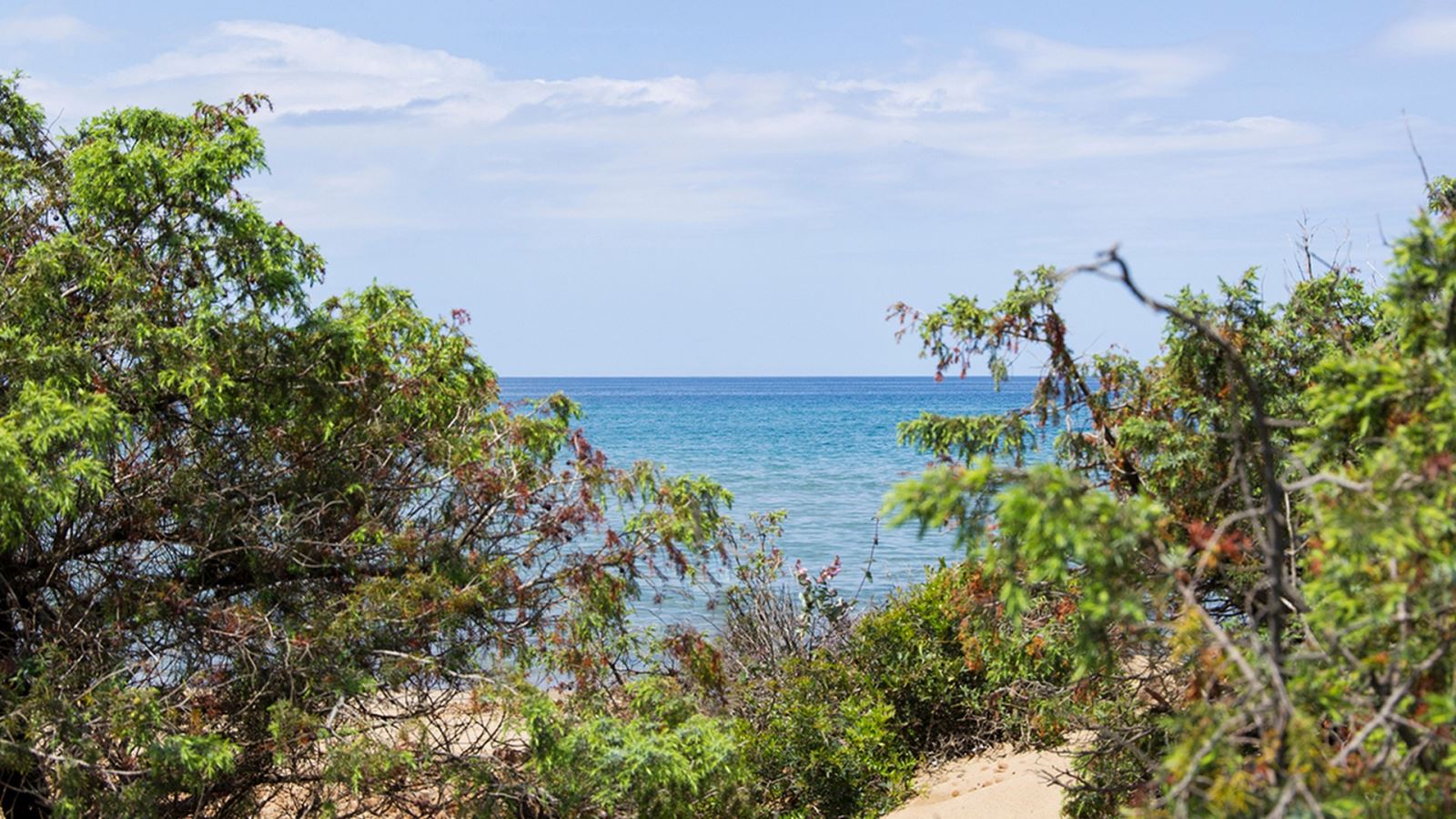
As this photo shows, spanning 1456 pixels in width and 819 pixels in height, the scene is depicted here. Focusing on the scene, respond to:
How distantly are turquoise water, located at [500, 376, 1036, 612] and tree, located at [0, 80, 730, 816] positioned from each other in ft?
4.13

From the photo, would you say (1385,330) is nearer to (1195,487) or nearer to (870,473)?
(1195,487)

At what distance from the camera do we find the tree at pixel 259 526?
22.4 ft

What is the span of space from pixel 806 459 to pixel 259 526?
36.5 metres

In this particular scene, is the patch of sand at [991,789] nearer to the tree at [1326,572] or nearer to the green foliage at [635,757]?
the green foliage at [635,757]

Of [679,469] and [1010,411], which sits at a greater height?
[1010,411]

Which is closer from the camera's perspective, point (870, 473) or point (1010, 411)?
point (1010, 411)

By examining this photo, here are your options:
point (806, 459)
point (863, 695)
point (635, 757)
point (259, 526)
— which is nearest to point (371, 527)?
point (259, 526)

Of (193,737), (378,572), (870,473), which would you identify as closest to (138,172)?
(378,572)

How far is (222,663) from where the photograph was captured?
286 inches

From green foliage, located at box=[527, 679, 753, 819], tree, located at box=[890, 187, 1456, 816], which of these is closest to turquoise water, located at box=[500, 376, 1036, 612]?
tree, located at box=[890, 187, 1456, 816]

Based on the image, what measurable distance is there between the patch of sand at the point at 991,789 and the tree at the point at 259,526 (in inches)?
108

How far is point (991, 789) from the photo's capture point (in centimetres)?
932

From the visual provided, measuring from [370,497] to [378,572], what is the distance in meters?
0.42

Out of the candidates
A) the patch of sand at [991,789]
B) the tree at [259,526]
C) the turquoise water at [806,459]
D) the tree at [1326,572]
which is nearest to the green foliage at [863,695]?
the patch of sand at [991,789]
